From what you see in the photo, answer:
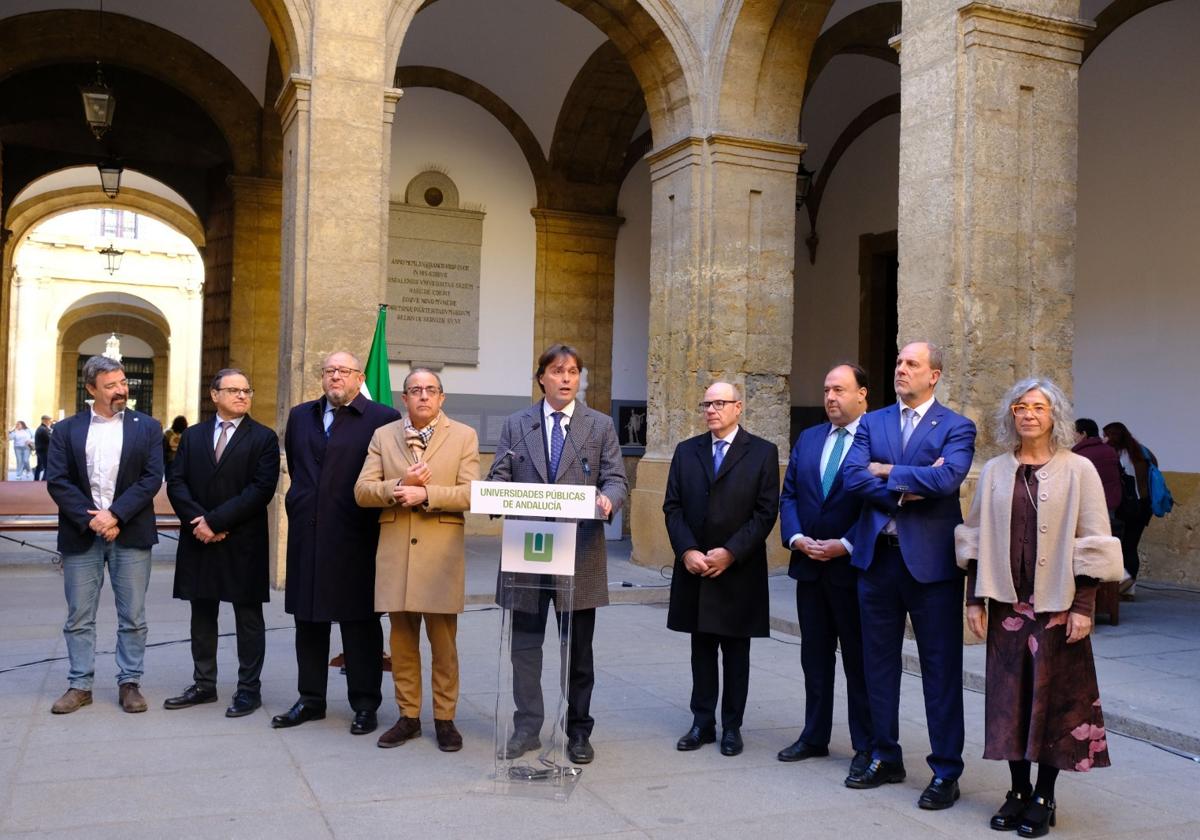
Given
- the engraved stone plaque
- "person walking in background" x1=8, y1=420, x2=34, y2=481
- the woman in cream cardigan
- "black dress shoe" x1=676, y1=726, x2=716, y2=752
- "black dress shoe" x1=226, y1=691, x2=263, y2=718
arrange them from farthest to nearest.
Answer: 1. "person walking in background" x1=8, y1=420, x2=34, y2=481
2. the engraved stone plaque
3. "black dress shoe" x1=226, y1=691, x2=263, y2=718
4. "black dress shoe" x1=676, y1=726, x2=716, y2=752
5. the woman in cream cardigan

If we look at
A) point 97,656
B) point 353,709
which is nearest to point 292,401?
point 97,656

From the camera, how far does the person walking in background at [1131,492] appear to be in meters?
9.52

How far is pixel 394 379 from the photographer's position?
45.8ft

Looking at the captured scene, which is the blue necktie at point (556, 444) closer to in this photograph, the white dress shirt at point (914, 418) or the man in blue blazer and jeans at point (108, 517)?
the white dress shirt at point (914, 418)

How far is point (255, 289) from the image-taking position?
14.6 m

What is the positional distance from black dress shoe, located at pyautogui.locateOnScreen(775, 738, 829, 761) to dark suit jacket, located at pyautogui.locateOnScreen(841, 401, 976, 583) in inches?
34.9

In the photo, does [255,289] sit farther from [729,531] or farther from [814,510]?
[814,510]

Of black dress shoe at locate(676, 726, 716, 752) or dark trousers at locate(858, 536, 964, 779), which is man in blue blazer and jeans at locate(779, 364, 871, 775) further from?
black dress shoe at locate(676, 726, 716, 752)

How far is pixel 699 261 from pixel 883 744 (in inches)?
270

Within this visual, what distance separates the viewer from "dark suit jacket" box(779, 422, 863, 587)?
16.3 feet

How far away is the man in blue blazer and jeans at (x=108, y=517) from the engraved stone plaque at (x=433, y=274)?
807cm

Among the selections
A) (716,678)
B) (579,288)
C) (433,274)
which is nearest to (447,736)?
(716,678)

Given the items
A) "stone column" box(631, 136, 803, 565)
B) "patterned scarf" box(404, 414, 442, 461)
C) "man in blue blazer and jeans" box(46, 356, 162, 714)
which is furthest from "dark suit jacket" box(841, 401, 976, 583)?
"stone column" box(631, 136, 803, 565)

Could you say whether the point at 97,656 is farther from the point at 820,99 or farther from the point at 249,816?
the point at 820,99
